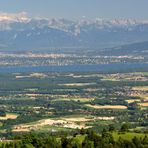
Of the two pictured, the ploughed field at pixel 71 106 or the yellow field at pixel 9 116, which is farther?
the yellow field at pixel 9 116

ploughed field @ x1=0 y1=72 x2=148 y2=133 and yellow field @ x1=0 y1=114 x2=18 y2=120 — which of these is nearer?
ploughed field @ x1=0 y1=72 x2=148 y2=133

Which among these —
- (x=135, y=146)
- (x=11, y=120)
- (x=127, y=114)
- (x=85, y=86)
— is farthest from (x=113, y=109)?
(x=135, y=146)

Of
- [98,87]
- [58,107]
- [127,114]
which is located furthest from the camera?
[98,87]

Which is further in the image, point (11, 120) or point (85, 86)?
point (85, 86)

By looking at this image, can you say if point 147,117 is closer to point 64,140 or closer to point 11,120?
point 11,120

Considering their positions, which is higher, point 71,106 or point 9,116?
point 71,106

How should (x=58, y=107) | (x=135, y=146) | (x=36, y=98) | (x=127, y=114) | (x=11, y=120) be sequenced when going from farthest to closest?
(x=36, y=98) < (x=58, y=107) < (x=127, y=114) < (x=11, y=120) < (x=135, y=146)

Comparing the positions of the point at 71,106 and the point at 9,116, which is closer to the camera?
the point at 9,116
